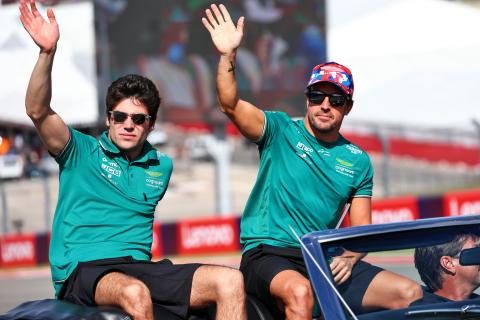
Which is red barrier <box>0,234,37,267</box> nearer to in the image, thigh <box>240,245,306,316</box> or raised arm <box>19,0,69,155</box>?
raised arm <box>19,0,69,155</box>

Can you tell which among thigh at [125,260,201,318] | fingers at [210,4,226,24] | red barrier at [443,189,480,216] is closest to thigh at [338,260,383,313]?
thigh at [125,260,201,318]

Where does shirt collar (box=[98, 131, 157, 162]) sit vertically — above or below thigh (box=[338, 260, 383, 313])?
above

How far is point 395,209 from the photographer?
18.0 metres

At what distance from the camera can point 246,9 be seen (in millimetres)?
20391

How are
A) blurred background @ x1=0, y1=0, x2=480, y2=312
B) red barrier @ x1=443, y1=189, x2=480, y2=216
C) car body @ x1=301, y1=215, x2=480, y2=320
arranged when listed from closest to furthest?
car body @ x1=301, y1=215, x2=480, y2=320, red barrier @ x1=443, y1=189, x2=480, y2=216, blurred background @ x1=0, y1=0, x2=480, y2=312

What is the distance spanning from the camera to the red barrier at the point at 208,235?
18.4m

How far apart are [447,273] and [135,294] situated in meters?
1.33

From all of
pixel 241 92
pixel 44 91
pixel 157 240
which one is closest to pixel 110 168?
pixel 44 91

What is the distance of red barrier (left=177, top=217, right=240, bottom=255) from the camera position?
18406 mm

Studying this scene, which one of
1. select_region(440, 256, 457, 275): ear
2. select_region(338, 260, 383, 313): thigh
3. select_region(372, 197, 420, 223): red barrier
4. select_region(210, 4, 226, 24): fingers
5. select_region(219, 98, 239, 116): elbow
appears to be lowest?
select_region(372, 197, 420, 223): red barrier

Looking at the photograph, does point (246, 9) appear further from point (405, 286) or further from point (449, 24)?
point (405, 286)

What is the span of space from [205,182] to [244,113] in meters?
22.7

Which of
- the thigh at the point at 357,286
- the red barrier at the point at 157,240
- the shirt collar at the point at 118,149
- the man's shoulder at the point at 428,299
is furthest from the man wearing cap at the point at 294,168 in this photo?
the red barrier at the point at 157,240

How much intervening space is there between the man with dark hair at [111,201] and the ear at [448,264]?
891 millimetres
